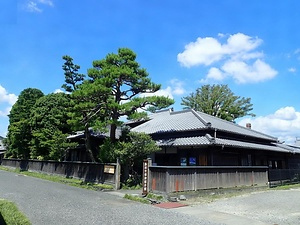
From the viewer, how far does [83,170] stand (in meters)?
20.2

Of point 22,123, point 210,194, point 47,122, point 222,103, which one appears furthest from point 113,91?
point 222,103

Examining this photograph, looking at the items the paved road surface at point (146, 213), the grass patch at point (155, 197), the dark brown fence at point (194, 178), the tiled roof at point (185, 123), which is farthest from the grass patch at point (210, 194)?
the tiled roof at point (185, 123)

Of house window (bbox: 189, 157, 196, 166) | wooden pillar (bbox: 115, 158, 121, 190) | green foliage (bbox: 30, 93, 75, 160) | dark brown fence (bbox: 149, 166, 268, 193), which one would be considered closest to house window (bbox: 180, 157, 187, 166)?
house window (bbox: 189, 157, 196, 166)

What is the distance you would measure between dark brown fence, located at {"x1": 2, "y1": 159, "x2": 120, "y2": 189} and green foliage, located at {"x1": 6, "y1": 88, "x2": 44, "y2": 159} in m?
3.35

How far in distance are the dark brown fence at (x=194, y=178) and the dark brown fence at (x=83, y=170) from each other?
13.2ft

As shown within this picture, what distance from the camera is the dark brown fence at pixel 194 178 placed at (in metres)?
12.9

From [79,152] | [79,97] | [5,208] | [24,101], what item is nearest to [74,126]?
[79,97]

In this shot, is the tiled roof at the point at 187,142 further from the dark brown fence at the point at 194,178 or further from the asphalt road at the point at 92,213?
the asphalt road at the point at 92,213

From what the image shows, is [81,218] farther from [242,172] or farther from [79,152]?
[79,152]

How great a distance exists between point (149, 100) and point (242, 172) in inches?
306

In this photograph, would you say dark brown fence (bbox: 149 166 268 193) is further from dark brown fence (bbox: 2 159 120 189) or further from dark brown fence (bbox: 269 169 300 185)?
dark brown fence (bbox: 269 169 300 185)

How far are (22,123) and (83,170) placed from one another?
15856 mm

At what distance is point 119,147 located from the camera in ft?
56.0

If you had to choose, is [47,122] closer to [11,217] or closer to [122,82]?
[122,82]
